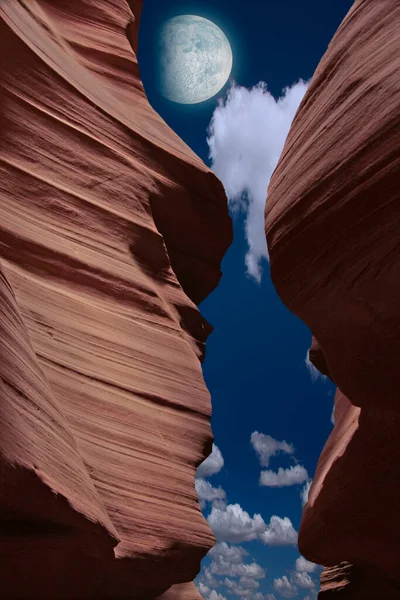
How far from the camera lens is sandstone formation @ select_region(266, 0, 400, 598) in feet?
8.66

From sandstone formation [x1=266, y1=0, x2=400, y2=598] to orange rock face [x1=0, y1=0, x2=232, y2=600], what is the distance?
154 centimetres

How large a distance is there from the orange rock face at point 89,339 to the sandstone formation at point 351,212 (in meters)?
1.54

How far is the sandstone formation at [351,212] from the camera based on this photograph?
2639 mm

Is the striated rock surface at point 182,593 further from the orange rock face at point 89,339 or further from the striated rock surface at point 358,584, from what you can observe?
the striated rock surface at point 358,584

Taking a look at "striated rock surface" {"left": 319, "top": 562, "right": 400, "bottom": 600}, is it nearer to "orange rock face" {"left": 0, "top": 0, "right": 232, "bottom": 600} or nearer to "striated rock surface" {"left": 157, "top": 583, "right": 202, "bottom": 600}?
→ "striated rock surface" {"left": 157, "top": 583, "right": 202, "bottom": 600}

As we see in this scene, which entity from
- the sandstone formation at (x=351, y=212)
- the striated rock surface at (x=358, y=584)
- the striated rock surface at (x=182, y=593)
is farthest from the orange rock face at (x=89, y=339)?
the striated rock surface at (x=358, y=584)

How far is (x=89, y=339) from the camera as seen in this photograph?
453 cm

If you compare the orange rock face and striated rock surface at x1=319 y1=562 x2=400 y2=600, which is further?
striated rock surface at x1=319 y1=562 x2=400 y2=600

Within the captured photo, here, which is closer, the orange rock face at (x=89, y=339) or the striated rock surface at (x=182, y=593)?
the orange rock face at (x=89, y=339)

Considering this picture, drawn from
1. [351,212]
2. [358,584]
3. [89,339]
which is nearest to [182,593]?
[358,584]

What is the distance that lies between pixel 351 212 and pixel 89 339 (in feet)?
8.13

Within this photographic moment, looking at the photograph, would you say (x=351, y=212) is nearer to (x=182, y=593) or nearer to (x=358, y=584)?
(x=182, y=593)

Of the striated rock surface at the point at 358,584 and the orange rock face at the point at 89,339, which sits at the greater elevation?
the orange rock face at the point at 89,339

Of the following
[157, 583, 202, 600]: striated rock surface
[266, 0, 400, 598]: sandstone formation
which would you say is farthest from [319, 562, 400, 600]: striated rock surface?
[266, 0, 400, 598]: sandstone formation
